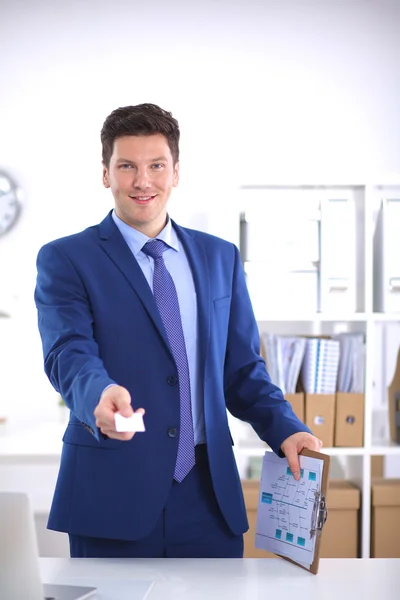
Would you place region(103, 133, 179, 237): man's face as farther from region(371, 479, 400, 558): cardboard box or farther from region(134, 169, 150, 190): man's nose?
region(371, 479, 400, 558): cardboard box

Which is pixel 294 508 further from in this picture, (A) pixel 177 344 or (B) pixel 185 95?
(B) pixel 185 95

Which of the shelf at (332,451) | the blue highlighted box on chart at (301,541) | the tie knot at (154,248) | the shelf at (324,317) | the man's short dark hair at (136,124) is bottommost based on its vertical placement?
the shelf at (332,451)

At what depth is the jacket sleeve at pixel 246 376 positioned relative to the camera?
173 cm

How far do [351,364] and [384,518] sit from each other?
60 centimetres

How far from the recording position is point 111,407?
1315mm

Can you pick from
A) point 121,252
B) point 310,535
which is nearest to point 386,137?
point 121,252

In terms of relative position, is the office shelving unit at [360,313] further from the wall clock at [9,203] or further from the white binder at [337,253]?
the wall clock at [9,203]

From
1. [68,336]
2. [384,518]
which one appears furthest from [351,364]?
[68,336]

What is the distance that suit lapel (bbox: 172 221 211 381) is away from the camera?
5.59 feet

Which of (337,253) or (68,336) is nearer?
(68,336)

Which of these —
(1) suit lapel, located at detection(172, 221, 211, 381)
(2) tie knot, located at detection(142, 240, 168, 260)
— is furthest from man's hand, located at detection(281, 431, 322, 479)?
(2) tie knot, located at detection(142, 240, 168, 260)

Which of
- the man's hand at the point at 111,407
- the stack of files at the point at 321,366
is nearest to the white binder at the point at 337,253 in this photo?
the stack of files at the point at 321,366

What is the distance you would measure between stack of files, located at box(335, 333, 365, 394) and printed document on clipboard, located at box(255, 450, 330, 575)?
161 centimetres

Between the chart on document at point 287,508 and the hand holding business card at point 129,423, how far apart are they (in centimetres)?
41
